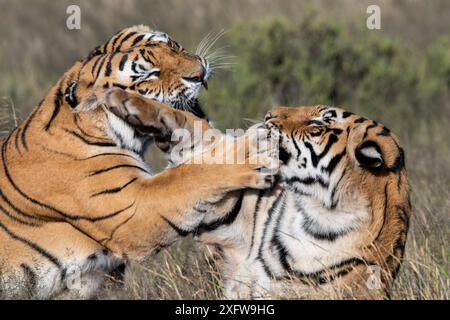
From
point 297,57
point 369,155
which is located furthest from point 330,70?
point 369,155

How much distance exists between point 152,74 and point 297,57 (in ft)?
21.9

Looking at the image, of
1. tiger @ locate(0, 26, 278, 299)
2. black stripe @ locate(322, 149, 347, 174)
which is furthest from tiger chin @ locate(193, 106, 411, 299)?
tiger @ locate(0, 26, 278, 299)

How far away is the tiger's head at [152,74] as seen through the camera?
13.6 ft

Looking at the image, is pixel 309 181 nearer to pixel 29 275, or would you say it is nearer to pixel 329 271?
pixel 329 271

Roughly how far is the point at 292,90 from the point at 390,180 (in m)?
6.57

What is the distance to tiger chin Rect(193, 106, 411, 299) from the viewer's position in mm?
3777

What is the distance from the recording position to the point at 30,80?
1038cm

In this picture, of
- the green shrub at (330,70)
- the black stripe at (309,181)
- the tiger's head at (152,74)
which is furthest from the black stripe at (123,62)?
the green shrub at (330,70)

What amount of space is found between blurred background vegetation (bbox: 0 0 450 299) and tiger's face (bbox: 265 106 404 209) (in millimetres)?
1183

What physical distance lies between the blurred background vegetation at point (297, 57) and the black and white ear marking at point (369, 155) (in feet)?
4.31

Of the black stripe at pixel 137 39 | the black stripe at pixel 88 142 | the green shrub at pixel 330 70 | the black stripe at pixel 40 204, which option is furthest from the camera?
the green shrub at pixel 330 70

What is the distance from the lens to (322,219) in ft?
12.8

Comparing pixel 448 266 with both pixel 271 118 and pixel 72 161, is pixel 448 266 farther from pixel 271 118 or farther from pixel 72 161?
pixel 72 161

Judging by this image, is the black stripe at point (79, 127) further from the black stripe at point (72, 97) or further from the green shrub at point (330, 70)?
the green shrub at point (330, 70)
